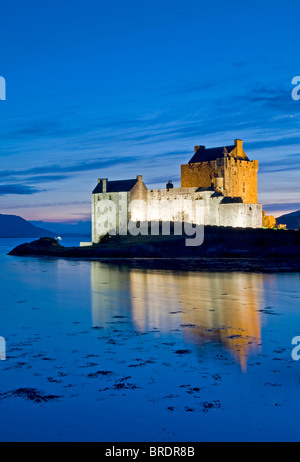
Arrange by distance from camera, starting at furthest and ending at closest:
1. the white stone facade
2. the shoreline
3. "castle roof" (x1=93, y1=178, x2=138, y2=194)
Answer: "castle roof" (x1=93, y1=178, x2=138, y2=194), the white stone facade, the shoreline

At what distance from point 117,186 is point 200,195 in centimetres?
925

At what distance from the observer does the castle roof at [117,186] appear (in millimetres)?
51156

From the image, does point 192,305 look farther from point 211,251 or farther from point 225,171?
point 225,171

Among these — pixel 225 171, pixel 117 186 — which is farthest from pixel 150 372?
pixel 225 171

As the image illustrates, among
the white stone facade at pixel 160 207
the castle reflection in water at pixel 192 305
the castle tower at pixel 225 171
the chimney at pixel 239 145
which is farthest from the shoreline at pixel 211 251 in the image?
the chimney at pixel 239 145

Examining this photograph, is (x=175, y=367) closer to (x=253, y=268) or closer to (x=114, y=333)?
(x=114, y=333)

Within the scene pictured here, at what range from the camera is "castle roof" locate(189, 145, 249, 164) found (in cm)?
5707

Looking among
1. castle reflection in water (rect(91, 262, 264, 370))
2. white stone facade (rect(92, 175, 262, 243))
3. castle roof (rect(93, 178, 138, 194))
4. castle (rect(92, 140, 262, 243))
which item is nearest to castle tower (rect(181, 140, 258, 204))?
castle (rect(92, 140, 262, 243))

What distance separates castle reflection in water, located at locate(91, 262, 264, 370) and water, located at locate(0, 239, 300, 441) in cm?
5

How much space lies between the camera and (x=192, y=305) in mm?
14578

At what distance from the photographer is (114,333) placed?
398 inches

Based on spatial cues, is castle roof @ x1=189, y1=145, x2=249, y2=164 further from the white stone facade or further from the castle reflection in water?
the castle reflection in water

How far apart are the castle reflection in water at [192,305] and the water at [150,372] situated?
0.05 metres
